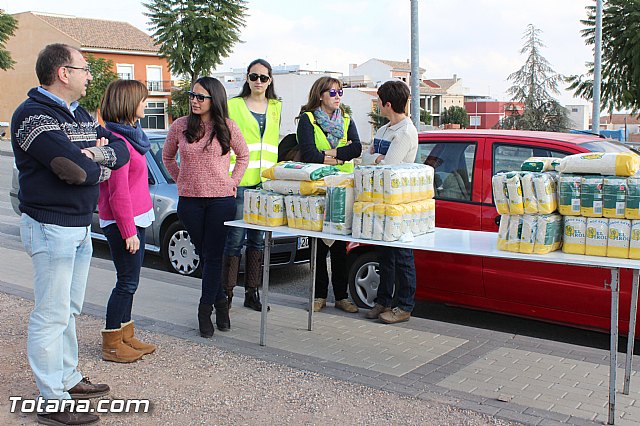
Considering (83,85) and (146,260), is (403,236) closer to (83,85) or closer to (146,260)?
(83,85)

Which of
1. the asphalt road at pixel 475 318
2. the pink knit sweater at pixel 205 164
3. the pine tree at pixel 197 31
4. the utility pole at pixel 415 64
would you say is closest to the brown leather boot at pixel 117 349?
the pink knit sweater at pixel 205 164

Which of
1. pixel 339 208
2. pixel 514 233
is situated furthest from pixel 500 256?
pixel 339 208

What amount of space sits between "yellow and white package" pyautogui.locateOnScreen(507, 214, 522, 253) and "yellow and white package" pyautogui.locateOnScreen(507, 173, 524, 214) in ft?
0.15

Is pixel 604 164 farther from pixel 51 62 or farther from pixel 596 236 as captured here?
pixel 51 62

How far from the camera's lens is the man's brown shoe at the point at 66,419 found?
4297 millimetres

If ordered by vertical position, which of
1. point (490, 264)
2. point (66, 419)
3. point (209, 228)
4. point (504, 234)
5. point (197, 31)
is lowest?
point (66, 419)

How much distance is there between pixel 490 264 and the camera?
6.34 metres

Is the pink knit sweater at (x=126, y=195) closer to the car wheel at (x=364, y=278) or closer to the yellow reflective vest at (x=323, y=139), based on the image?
the yellow reflective vest at (x=323, y=139)

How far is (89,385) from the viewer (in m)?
4.74

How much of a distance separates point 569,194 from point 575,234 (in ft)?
0.81

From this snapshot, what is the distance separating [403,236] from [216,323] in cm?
208

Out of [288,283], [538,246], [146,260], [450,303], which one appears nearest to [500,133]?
[450,303]

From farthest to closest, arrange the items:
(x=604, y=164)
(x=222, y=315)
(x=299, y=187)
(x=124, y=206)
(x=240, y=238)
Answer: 1. (x=240, y=238)
2. (x=222, y=315)
3. (x=299, y=187)
4. (x=124, y=206)
5. (x=604, y=164)

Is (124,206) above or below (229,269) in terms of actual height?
above
